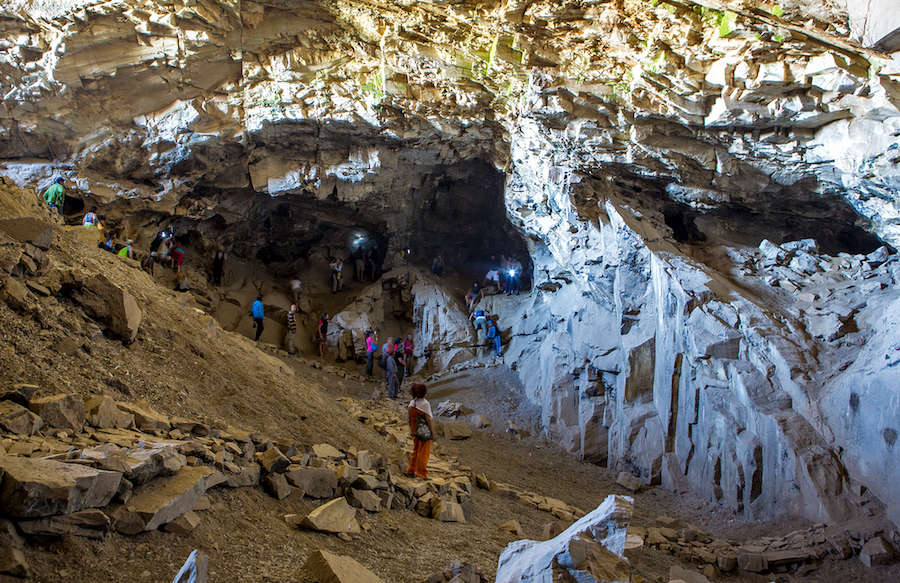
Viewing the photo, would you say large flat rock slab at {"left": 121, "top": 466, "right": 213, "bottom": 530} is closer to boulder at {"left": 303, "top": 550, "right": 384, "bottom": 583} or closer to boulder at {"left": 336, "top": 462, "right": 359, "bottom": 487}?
boulder at {"left": 303, "top": 550, "right": 384, "bottom": 583}

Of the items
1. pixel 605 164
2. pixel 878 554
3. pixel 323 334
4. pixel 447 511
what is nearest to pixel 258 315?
pixel 323 334

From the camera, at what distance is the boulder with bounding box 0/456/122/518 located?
2.44 meters

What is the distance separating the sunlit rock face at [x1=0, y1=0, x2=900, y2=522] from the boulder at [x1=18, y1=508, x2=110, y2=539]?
27.6 feet

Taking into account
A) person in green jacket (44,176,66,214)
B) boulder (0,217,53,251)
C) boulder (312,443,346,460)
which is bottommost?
boulder (312,443,346,460)

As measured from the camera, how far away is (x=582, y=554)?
9.88 ft

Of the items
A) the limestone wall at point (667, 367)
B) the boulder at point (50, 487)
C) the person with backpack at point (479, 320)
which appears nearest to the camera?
the boulder at point (50, 487)

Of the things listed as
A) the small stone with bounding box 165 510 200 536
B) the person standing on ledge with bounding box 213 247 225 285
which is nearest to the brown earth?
the small stone with bounding box 165 510 200 536

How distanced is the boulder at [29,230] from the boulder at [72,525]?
427 centimetres

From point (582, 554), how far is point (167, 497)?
2.65 meters

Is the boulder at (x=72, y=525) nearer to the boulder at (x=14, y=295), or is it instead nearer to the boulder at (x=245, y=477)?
the boulder at (x=245, y=477)

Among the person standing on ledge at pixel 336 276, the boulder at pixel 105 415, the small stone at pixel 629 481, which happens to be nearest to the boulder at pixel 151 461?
the boulder at pixel 105 415

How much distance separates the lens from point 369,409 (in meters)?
11.3

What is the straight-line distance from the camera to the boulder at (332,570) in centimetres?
292

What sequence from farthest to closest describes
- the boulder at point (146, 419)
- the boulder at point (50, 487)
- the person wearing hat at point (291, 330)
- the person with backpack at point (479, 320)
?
the person with backpack at point (479, 320) → the person wearing hat at point (291, 330) → the boulder at point (146, 419) → the boulder at point (50, 487)
